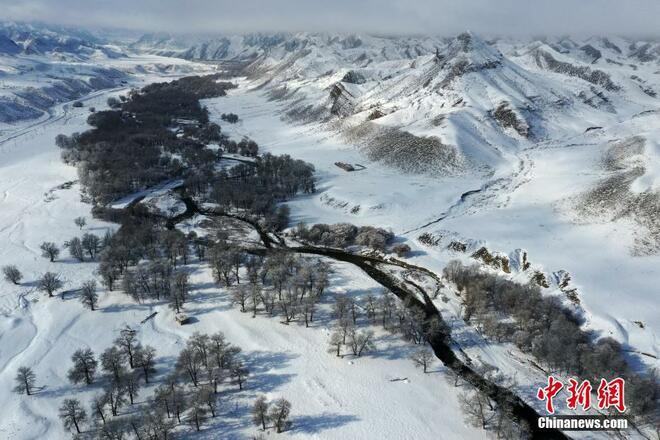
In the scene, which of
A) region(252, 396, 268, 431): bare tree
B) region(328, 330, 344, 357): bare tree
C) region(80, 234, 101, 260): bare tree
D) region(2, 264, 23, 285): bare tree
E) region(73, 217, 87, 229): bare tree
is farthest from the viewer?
region(73, 217, 87, 229): bare tree

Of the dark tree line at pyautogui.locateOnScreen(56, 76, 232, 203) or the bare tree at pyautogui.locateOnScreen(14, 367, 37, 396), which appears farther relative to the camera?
the dark tree line at pyautogui.locateOnScreen(56, 76, 232, 203)

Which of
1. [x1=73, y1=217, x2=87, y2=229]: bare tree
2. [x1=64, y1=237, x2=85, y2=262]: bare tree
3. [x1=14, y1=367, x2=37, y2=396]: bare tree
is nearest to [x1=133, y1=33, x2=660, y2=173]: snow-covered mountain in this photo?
[x1=73, y1=217, x2=87, y2=229]: bare tree

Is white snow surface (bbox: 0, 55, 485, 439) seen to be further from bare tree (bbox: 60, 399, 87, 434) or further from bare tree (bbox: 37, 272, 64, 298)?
bare tree (bbox: 37, 272, 64, 298)

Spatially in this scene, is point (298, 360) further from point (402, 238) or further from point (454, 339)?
point (402, 238)

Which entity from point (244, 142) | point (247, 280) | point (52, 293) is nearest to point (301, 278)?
point (247, 280)

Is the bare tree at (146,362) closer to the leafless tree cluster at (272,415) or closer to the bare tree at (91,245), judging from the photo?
the leafless tree cluster at (272,415)

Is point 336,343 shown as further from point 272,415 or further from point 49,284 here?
point 49,284
